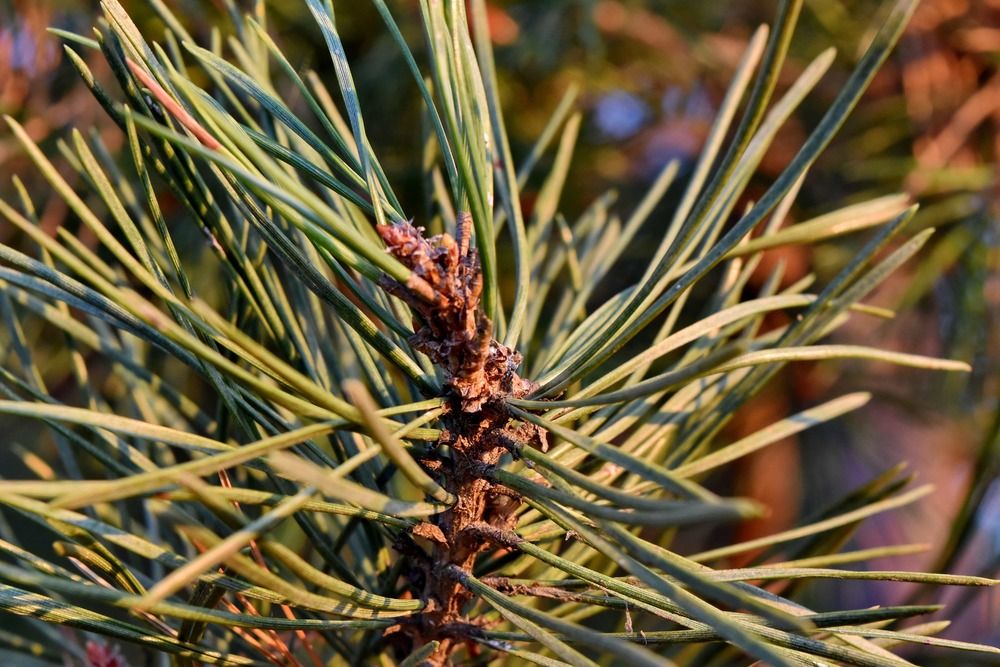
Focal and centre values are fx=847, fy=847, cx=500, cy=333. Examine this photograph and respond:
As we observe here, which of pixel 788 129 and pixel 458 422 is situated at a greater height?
pixel 788 129

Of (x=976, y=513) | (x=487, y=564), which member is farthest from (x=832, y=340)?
(x=487, y=564)

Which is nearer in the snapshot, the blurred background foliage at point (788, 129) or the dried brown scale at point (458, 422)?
the dried brown scale at point (458, 422)

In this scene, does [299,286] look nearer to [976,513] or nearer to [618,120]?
[976,513]

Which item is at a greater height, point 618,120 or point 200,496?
point 618,120

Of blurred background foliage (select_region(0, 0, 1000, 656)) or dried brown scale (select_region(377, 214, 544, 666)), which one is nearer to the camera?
dried brown scale (select_region(377, 214, 544, 666))

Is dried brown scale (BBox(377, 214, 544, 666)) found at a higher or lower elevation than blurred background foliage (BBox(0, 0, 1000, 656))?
lower
